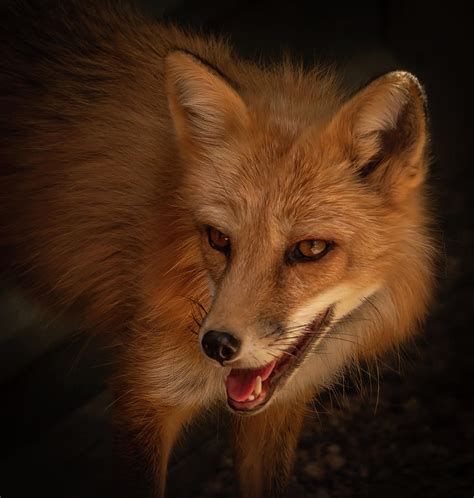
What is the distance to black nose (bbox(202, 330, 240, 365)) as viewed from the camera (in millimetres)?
1224

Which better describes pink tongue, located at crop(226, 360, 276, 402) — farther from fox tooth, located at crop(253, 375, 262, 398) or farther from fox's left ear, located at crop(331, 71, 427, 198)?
fox's left ear, located at crop(331, 71, 427, 198)

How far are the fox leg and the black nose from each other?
63 cm

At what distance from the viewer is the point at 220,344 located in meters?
1.23

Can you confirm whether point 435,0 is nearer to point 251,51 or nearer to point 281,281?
point 251,51

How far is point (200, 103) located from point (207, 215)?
0.21 meters

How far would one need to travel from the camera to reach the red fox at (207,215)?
4.25 feet

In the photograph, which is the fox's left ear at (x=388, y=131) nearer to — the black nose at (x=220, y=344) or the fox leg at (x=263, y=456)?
the black nose at (x=220, y=344)

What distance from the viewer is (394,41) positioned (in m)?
1.96

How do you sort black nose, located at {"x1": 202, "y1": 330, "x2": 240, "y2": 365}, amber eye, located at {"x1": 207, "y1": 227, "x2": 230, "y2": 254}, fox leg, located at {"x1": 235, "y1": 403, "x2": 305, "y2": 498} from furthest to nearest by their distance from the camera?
1. fox leg, located at {"x1": 235, "y1": 403, "x2": 305, "y2": 498}
2. amber eye, located at {"x1": 207, "y1": 227, "x2": 230, "y2": 254}
3. black nose, located at {"x1": 202, "y1": 330, "x2": 240, "y2": 365}

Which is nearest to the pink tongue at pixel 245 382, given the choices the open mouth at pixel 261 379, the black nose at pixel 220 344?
the open mouth at pixel 261 379

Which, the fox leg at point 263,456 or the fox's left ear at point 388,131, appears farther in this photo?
the fox leg at point 263,456

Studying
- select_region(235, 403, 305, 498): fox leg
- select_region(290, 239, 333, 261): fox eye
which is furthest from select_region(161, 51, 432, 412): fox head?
select_region(235, 403, 305, 498): fox leg

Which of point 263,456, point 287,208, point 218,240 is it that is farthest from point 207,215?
point 263,456

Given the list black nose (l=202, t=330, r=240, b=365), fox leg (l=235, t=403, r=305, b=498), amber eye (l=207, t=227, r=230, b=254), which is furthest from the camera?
fox leg (l=235, t=403, r=305, b=498)
